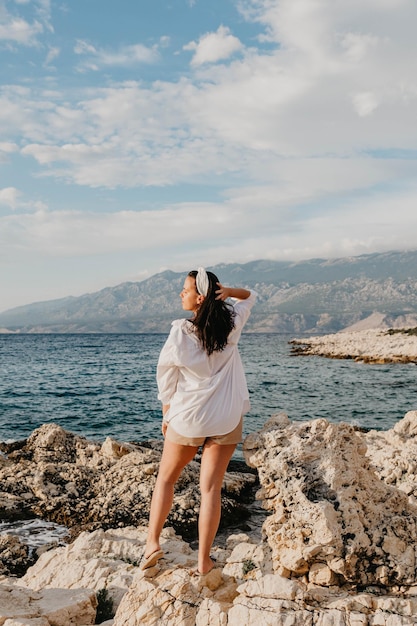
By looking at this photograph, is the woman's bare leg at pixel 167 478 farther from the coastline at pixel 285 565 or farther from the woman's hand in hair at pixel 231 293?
the woman's hand in hair at pixel 231 293

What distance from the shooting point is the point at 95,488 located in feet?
32.4

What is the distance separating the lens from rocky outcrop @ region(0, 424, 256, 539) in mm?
8852

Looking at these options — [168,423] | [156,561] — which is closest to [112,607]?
[156,561]

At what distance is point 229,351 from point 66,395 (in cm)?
2488

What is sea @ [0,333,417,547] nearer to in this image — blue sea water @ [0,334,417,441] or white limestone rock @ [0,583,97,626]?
blue sea water @ [0,334,417,441]

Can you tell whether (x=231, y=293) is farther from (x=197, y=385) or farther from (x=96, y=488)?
(x=96, y=488)

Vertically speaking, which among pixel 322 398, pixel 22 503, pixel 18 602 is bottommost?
pixel 322 398

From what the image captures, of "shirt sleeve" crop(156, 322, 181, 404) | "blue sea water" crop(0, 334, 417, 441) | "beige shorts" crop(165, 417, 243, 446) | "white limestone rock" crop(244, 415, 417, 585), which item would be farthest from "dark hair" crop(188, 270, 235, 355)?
"blue sea water" crop(0, 334, 417, 441)

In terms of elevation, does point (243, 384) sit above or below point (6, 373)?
above

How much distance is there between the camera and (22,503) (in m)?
9.71

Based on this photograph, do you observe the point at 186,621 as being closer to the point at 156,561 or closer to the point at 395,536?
the point at 156,561

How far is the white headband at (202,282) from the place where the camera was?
437 centimetres

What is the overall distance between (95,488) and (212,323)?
6918mm

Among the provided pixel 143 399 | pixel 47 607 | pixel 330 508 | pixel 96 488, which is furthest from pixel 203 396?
pixel 143 399
